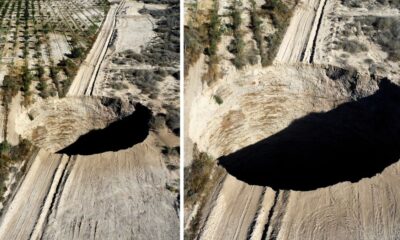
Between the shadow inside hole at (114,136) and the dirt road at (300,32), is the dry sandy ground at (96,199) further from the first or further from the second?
the dirt road at (300,32)

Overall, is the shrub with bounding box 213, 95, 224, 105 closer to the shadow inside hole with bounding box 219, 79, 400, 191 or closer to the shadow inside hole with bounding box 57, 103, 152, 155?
the shadow inside hole with bounding box 57, 103, 152, 155

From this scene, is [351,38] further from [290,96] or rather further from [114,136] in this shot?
[114,136]

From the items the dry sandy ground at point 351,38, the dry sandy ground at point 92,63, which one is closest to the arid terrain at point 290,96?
the dry sandy ground at point 351,38

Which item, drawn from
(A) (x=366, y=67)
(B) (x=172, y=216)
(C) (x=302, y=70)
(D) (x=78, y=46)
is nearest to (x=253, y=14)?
(C) (x=302, y=70)

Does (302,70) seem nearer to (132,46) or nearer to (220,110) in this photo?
(220,110)

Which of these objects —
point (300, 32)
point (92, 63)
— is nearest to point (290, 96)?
point (300, 32)
